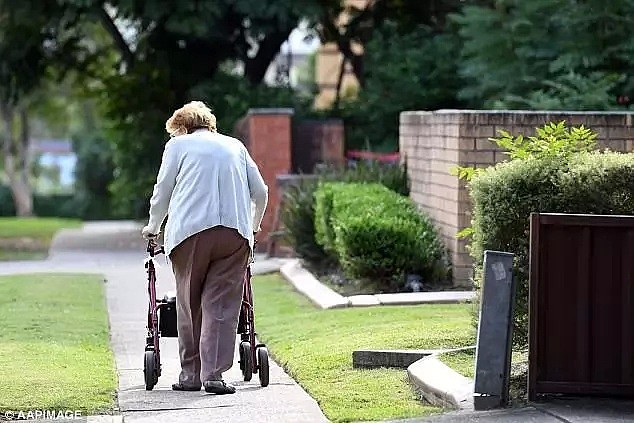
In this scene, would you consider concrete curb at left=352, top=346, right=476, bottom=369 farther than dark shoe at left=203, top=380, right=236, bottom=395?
Yes

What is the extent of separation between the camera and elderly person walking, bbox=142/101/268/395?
329 inches

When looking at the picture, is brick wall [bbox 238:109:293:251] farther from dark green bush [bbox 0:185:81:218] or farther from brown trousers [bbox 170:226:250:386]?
dark green bush [bbox 0:185:81:218]

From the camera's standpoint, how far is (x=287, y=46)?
83.3 ft

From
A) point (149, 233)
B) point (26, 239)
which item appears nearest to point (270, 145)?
point (26, 239)

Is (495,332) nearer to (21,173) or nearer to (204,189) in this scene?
(204,189)

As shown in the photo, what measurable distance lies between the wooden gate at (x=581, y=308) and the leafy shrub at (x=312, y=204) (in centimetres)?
834

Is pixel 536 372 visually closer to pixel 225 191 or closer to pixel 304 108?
pixel 225 191

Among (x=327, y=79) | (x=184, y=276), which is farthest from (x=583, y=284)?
(x=327, y=79)

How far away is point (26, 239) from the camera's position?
25922 millimetres

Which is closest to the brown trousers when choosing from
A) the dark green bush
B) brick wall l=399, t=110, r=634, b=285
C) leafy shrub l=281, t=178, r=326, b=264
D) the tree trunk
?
brick wall l=399, t=110, r=634, b=285

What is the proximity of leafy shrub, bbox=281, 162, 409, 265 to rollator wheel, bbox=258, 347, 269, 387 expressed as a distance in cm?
702

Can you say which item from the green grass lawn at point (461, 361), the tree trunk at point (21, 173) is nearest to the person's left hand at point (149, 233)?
the green grass lawn at point (461, 361)

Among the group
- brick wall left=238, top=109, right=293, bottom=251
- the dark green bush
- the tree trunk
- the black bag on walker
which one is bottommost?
the dark green bush

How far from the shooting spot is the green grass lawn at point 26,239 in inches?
879
